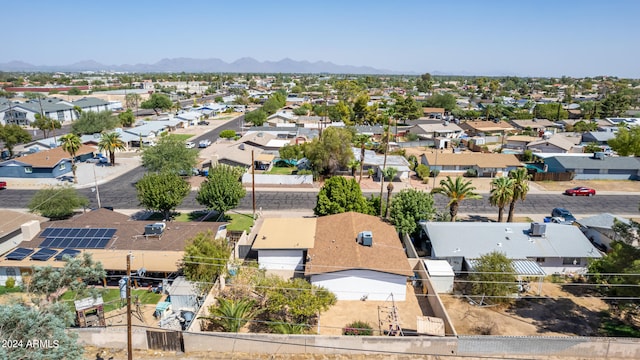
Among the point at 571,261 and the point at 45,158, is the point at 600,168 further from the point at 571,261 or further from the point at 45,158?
the point at 45,158

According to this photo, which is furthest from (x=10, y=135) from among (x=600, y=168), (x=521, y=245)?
(x=600, y=168)

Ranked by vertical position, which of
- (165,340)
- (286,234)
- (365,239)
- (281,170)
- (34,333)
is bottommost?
(165,340)

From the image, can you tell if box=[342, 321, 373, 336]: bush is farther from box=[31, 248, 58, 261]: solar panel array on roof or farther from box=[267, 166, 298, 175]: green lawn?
box=[267, 166, 298, 175]: green lawn

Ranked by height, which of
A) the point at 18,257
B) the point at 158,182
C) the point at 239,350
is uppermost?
the point at 158,182

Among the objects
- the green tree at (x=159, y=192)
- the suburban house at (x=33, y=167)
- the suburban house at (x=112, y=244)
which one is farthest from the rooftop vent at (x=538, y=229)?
the suburban house at (x=33, y=167)

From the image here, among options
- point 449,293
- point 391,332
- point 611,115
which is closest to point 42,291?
point 391,332

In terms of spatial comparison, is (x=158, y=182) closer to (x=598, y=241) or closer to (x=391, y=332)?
(x=391, y=332)
